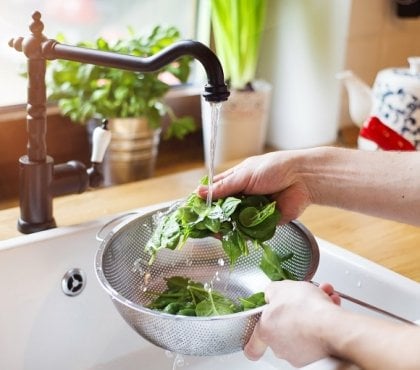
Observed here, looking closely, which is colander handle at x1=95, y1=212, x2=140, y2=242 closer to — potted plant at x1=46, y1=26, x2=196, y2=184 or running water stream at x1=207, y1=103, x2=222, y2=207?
running water stream at x1=207, y1=103, x2=222, y2=207

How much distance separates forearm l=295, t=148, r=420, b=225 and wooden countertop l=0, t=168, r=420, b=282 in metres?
0.11

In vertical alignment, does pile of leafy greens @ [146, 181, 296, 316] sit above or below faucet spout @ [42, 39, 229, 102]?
below

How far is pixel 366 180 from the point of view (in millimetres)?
1002

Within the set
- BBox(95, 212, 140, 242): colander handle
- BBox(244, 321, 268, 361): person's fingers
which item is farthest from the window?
BBox(244, 321, 268, 361): person's fingers

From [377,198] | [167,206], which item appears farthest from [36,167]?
[377,198]

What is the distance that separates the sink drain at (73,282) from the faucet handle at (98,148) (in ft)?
0.45

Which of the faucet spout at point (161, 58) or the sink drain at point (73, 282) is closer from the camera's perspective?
the faucet spout at point (161, 58)

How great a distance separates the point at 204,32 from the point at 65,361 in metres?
0.80

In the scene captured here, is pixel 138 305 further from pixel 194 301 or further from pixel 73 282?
pixel 73 282

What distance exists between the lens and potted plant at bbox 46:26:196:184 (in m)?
1.30

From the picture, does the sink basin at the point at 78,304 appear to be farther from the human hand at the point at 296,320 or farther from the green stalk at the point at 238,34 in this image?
the green stalk at the point at 238,34

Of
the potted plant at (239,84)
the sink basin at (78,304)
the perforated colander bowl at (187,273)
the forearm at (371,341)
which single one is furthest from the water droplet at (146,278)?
the potted plant at (239,84)

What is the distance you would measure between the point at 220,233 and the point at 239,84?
0.65m

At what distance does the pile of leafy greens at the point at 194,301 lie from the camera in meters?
0.90
